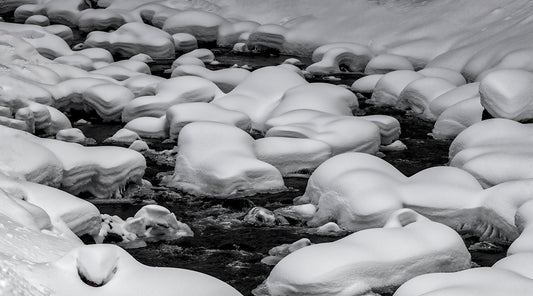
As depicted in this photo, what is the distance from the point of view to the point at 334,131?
732 cm

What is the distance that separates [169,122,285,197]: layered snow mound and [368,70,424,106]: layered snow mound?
8.18 ft

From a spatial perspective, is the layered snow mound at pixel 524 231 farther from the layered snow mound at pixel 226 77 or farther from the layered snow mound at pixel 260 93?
the layered snow mound at pixel 226 77

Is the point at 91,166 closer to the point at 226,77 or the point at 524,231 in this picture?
the point at 524,231

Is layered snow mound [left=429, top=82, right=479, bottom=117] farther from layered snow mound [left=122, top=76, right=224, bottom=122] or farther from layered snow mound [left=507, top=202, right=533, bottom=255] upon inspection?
layered snow mound [left=507, top=202, right=533, bottom=255]

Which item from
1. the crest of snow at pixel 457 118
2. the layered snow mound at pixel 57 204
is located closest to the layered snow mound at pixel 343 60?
the crest of snow at pixel 457 118

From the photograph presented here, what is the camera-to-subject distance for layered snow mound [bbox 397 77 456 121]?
8.68 m

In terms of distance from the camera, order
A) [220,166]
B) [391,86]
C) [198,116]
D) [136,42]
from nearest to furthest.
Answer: [220,166] < [198,116] < [391,86] < [136,42]

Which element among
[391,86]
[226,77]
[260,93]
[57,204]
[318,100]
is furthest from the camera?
[226,77]

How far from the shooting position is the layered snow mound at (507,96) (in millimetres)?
7582

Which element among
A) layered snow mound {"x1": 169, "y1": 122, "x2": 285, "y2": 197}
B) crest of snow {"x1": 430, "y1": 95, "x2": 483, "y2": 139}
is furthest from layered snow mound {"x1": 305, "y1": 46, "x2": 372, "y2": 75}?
layered snow mound {"x1": 169, "y1": 122, "x2": 285, "y2": 197}

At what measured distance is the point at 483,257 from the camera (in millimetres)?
5480

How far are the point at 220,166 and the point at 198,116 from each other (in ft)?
4.56

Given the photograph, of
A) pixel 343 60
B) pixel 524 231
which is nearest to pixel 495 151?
pixel 524 231

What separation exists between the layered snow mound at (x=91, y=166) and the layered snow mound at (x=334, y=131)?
4.23 ft
